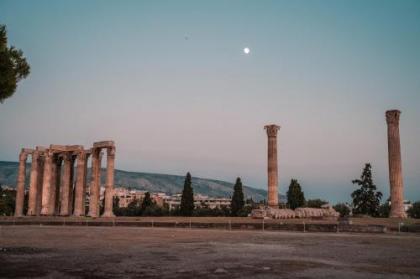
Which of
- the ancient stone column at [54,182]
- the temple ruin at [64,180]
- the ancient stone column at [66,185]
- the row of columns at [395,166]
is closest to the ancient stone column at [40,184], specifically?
the temple ruin at [64,180]

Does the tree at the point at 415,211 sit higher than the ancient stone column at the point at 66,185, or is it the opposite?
the ancient stone column at the point at 66,185

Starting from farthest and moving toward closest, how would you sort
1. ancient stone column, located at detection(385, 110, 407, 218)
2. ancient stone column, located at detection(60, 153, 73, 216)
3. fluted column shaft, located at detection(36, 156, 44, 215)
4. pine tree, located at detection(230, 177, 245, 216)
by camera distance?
pine tree, located at detection(230, 177, 245, 216) → fluted column shaft, located at detection(36, 156, 44, 215) → ancient stone column, located at detection(60, 153, 73, 216) → ancient stone column, located at detection(385, 110, 407, 218)

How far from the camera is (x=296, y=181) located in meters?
83.9

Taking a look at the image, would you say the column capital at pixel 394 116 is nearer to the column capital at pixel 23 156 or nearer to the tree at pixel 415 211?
the column capital at pixel 23 156

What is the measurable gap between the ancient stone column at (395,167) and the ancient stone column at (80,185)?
36598 mm

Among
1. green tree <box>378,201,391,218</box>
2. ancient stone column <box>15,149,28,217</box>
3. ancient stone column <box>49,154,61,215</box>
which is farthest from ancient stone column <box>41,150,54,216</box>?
green tree <box>378,201,391,218</box>

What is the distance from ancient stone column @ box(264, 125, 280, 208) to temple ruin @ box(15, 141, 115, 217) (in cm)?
1948

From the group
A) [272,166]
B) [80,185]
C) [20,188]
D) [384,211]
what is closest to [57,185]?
[20,188]

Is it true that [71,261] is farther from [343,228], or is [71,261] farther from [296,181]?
[296,181]

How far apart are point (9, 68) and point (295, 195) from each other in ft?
236

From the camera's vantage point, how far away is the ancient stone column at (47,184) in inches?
2044

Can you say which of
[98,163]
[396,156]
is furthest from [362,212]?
[98,163]

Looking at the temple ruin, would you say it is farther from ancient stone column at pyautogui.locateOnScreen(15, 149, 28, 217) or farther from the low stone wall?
the low stone wall

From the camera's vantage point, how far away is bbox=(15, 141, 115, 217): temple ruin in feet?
172
